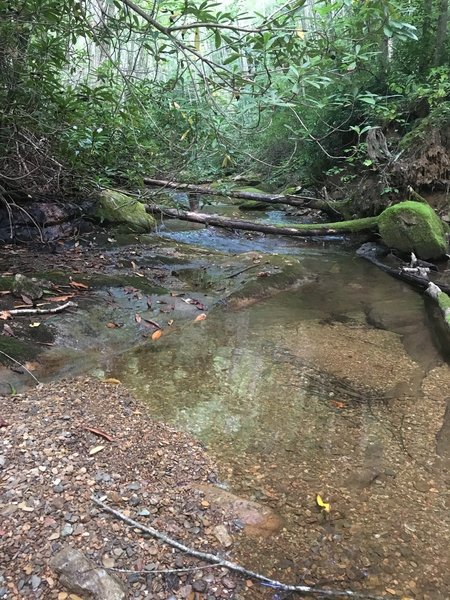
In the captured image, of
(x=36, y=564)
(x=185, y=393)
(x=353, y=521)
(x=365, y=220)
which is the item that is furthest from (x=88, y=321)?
(x=365, y=220)

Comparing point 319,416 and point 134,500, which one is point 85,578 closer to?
point 134,500

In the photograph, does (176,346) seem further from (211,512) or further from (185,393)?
(211,512)

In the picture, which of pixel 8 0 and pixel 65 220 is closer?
pixel 8 0

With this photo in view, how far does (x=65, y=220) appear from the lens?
8242 millimetres

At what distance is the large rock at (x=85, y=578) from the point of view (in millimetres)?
1975

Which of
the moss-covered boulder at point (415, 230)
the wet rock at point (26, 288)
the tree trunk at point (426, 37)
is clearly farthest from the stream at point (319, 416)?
the tree trunk at point (426, 37)

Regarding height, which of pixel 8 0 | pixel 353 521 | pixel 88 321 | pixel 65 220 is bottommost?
pixel 353 521

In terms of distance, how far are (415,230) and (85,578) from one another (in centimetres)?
833

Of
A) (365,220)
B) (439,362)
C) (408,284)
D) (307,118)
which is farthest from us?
(307,118)

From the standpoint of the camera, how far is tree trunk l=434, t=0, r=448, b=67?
1005cm

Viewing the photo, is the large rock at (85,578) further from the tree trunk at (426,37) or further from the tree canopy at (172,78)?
the tree trunk at (426,37)

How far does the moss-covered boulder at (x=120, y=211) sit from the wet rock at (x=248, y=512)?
21.9 feet

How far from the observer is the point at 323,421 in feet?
11.8

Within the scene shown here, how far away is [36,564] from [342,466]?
198cm
